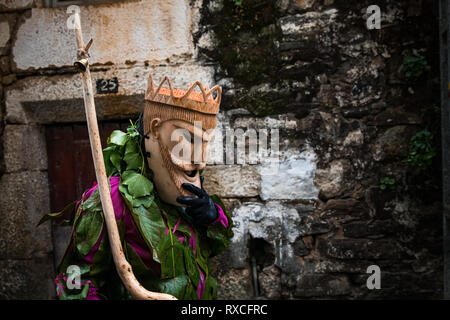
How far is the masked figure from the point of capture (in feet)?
4.85

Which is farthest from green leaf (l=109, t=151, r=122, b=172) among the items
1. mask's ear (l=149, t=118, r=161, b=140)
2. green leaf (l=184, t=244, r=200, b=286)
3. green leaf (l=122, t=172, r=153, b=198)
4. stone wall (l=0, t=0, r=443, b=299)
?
stone wall (l=0, t=0, r=443, b=299)

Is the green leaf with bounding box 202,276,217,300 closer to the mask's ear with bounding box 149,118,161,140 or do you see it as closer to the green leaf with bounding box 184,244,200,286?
the green leaf with bounding box 184,244,200,286

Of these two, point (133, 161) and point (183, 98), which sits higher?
point (183, 98)

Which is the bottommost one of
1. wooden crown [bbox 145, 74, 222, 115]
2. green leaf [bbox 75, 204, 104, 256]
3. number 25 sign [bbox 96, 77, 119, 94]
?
green leaf [bbox 75, 204, 104, 256]

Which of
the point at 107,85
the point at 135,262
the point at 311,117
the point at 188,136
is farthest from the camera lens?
the point at 107,85

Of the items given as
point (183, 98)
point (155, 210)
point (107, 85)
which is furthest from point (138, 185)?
point (107, 85)

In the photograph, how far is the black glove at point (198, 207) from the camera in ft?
5.29

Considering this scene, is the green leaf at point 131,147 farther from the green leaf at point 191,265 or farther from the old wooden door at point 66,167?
the old wooden door at point 66,167

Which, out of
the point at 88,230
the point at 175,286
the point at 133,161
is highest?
the point at 133,161

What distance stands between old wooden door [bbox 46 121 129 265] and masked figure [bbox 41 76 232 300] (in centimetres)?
127

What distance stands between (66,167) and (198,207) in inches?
69.8

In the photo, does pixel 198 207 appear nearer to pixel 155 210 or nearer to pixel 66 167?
pixel 155 210

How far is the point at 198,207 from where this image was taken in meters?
→ 1.64

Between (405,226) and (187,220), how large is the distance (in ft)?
5.39
